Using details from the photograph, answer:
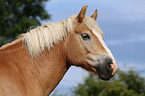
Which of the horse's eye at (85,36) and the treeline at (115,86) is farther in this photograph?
the treeline at (115,86)

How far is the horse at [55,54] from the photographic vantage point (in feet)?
11.4

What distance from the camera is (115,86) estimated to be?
21.0m

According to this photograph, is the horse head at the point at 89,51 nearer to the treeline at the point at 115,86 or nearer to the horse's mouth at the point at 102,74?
the horse's mouth at the point at 102,74

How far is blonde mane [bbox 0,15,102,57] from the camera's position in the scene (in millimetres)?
3535

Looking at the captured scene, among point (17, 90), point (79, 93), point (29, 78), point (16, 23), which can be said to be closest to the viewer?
point (17, 90)

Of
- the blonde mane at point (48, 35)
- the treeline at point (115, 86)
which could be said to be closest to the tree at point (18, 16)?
the treeline at point (115, 86)

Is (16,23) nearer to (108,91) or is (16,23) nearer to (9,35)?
(9,35)

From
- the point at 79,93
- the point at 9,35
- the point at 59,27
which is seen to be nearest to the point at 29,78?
the point at 59,27

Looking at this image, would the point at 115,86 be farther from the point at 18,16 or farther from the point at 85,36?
the point at 85,36

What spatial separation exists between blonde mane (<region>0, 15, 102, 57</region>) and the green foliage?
17.2m

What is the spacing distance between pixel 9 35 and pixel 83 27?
19.8m

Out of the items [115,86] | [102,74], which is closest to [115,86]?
[115,86]

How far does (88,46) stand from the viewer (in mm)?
3621

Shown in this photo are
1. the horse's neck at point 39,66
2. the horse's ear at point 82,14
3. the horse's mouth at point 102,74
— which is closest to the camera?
the horse's neck at point 39,66
